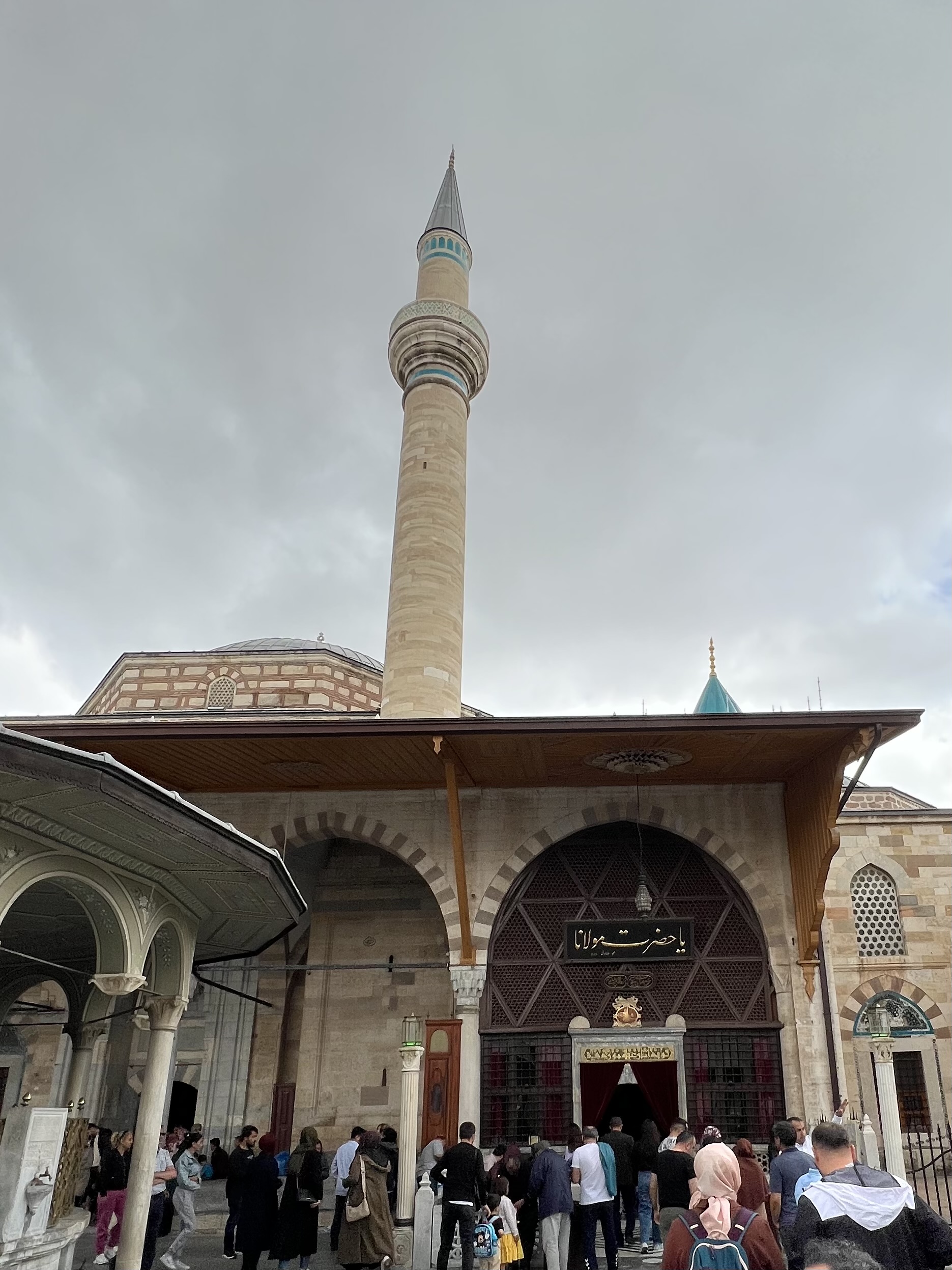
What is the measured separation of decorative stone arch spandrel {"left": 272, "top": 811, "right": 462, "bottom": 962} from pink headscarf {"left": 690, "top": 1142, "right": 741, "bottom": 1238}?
25.9 feet

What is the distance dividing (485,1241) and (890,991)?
8896mm

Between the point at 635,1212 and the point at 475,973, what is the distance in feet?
9.76

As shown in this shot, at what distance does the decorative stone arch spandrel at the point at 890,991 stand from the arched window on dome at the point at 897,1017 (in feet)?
0.12

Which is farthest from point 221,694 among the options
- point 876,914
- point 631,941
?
point 876,914

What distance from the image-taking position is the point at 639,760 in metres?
9.83

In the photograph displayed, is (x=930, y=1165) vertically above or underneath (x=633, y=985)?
underneath

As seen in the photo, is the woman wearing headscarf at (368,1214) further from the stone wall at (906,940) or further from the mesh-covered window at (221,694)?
the mesh-covered window at (221,694)

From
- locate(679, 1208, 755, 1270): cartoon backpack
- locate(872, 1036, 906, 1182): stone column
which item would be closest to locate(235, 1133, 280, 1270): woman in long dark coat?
locate(679, 1208, 755, 1270): cartoon backpack

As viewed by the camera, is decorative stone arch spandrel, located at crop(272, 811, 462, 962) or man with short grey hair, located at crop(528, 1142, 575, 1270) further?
decorative stone arch spandrel, located at crop(272, 811, 462, 962)

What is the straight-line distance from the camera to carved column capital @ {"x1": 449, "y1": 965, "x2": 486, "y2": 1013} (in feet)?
32.6

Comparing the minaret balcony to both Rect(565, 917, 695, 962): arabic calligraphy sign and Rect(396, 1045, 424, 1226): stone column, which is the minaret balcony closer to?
Rect(565, 917, 695, 962): arabic calligraphy sign

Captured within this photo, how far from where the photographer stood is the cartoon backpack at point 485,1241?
5410 millimetres

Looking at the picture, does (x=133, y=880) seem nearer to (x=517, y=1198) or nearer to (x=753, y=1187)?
(x=517, y=1198)

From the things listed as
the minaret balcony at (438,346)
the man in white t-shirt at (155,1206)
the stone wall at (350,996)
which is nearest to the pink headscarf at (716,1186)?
the man in white t-shirt at (155,1206)
